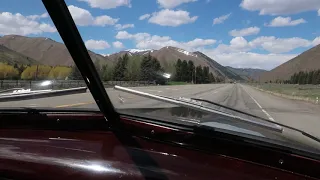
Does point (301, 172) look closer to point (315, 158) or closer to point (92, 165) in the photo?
point (315, 158)

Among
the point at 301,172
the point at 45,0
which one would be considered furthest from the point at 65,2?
the point at 301,172

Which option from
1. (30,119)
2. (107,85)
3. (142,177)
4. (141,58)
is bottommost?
(142,177)

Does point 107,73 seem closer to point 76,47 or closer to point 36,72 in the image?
point 76,47

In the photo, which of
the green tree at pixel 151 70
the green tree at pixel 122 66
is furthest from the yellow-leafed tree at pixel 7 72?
the green tree at pixel 151 70

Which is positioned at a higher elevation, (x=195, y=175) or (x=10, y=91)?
(x=10, y=91)

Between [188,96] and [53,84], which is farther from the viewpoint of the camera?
[188,96]

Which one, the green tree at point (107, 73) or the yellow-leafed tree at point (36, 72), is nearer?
the green tree at point (107, 73)

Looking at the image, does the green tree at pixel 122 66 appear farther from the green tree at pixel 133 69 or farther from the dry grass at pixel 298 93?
the dry grass at pixel 298 93

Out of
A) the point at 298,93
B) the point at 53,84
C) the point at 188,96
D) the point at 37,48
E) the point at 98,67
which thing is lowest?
the point at 298,93

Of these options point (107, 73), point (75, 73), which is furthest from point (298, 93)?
point (75, 73)

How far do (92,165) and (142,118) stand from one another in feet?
1.44

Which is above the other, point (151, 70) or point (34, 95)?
point (151, 70)

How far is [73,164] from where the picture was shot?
173cm

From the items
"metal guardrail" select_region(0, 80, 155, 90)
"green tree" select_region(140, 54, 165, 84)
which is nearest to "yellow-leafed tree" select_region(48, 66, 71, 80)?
"metal guardrail" select_region(0, 80, 155, 90)
